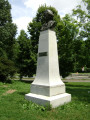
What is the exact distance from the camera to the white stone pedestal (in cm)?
586

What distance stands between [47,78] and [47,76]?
9cm

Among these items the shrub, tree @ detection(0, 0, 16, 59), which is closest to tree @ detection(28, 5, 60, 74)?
tree @ detection(0, 0, 16, 59)

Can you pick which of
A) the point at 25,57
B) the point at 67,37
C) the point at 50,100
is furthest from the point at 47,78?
the point at 25,57

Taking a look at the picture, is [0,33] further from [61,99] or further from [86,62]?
[61,99]

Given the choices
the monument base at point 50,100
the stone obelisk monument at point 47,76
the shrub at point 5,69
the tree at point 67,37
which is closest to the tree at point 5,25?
the shrub at point 5,69

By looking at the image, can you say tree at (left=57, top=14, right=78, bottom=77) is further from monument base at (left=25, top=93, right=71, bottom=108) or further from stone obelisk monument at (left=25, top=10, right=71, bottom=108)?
monument base at (left=25, top=93, right=71, bottom=108)

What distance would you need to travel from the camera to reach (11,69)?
14688 mm

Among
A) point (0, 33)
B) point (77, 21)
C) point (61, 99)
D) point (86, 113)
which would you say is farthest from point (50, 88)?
point (0, 33)

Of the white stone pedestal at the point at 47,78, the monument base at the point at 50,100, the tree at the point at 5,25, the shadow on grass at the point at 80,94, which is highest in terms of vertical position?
the tree at the point at 5,25

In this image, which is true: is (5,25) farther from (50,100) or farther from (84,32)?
(50,100)

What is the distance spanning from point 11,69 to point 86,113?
36.7 feet

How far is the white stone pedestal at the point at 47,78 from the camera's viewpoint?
586cm

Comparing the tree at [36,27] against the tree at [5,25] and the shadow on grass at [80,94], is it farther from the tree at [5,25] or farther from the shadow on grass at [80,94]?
the shadow on grass at [80,94]

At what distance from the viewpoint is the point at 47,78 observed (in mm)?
6242
